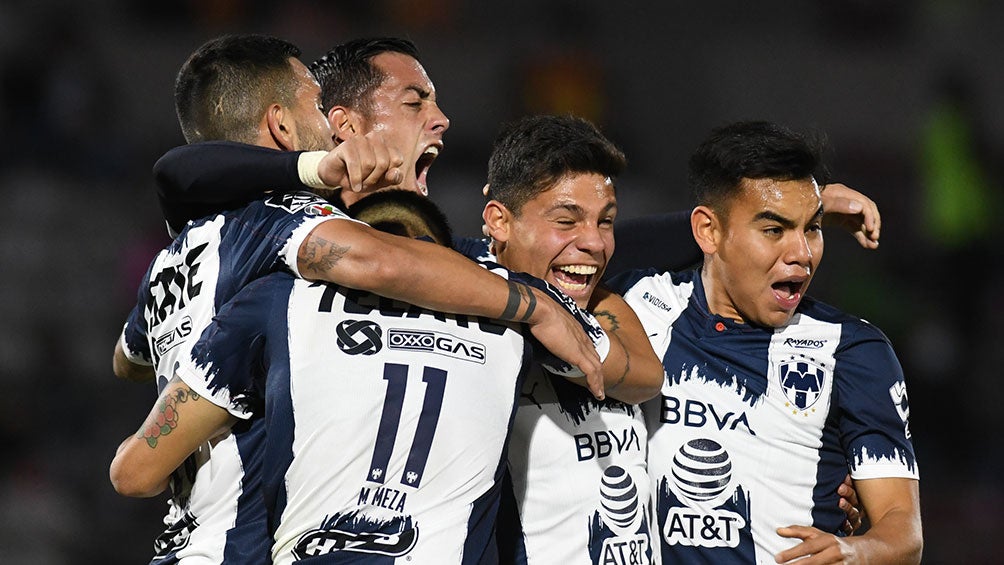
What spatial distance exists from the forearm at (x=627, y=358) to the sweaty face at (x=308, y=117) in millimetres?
1150

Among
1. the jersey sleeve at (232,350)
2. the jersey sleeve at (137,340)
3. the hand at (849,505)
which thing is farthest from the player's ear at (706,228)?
the jersey sleeve at (137,340)

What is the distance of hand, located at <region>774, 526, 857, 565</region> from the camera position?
144 inches

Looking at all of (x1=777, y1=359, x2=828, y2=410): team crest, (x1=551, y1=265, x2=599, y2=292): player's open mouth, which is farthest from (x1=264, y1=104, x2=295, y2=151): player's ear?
(x1=777, y1=359, x2=828, y2=410): team crest

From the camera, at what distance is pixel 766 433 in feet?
13.4

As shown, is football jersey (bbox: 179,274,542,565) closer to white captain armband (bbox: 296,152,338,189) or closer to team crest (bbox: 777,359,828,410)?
white captain armband (bbox: 296,152,338,189)

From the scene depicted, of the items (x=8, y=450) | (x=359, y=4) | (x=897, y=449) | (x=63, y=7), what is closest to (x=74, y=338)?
(x=8, y=450)

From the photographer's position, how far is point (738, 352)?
165 inches

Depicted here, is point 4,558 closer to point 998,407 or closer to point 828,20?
point 998,407

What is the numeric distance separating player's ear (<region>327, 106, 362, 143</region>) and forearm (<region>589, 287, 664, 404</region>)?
4.54 feet

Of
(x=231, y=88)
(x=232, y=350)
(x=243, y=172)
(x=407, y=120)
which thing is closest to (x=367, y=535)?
(x=232, y=350)

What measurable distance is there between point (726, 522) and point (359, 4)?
952 cm

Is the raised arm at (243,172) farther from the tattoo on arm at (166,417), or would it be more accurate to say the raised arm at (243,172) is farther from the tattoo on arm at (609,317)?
the tattoo on arm at (609,317)

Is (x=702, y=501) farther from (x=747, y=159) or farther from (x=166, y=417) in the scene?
(x=166, y=417)

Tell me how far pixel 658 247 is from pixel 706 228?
0.22 m
